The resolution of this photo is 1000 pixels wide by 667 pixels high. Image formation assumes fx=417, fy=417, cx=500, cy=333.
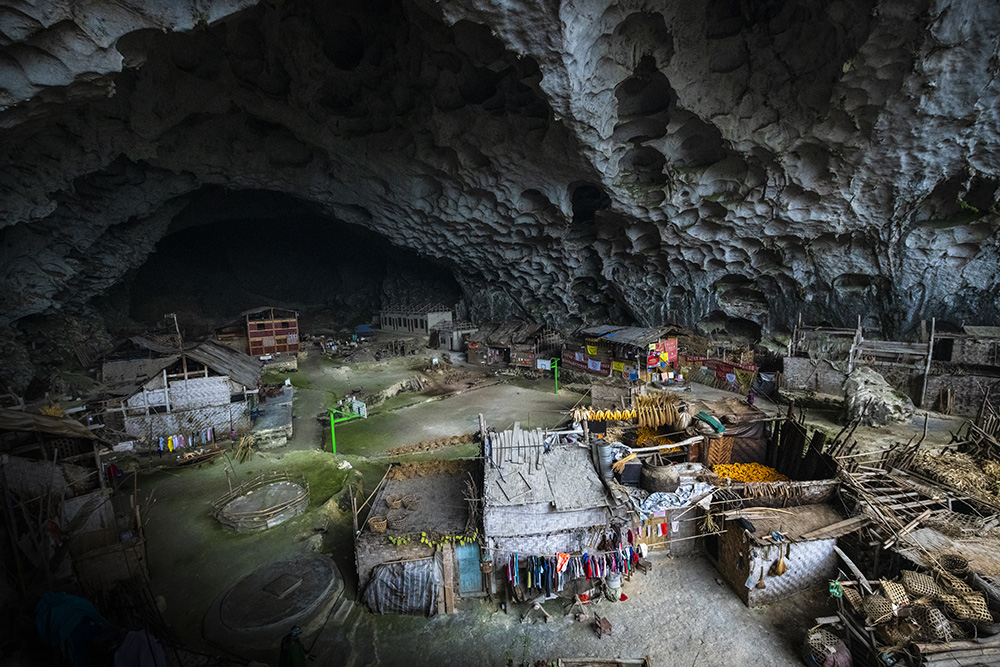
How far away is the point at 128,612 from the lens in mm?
8500

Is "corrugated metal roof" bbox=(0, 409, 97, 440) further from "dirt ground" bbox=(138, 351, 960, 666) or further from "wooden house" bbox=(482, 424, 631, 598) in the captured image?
"wooden house" bbox=(482, 424, 631, 598)

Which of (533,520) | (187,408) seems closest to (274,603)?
(533,520)

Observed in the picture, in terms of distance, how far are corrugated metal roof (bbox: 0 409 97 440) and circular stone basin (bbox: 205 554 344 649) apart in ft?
19.0

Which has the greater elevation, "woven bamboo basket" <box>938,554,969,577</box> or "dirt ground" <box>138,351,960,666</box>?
"woven bamboo basket" <box>938,554,969,577</box>

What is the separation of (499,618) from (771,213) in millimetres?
24307

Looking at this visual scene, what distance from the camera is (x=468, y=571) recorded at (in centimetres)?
1048

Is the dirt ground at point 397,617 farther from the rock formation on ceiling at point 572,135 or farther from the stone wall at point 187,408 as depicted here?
the rock formation on ceiling at point 572,135

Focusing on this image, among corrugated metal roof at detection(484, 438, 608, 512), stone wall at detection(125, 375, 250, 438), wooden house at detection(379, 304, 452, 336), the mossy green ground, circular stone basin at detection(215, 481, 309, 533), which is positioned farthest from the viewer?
wooden house at detection(379, 304, 452, 336)

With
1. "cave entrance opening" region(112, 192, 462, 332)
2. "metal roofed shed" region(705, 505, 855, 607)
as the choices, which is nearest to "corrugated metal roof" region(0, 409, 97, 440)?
"metal roofed shed" region(705, 505, 855, 607)

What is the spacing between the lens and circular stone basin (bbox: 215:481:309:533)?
1218 cm

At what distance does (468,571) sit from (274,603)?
4476 mm

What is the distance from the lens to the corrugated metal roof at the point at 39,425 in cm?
982

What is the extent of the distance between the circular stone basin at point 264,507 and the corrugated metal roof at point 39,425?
13.4 feet

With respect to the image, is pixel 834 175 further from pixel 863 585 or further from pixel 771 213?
pixel 863 585
